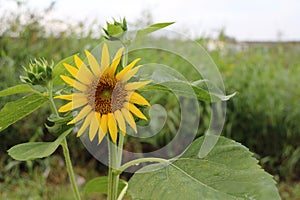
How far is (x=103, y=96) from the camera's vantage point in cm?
37

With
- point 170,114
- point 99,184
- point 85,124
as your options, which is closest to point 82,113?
point 85,124

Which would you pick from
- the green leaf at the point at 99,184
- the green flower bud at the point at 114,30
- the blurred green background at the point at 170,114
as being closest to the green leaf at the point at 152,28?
the green flower bud at the point at 114,30

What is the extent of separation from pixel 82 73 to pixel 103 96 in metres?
0.02

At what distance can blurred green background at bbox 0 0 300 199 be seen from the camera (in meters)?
1.60

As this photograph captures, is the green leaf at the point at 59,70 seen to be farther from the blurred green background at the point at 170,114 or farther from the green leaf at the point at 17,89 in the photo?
the blurred green background at the point at 170,114

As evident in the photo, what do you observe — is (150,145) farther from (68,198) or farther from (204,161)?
(204,161)

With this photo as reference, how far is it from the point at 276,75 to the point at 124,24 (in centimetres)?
181

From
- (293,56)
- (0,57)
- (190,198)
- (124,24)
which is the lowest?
(293,56)

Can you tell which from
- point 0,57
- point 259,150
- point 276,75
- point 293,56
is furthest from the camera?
point 293,56

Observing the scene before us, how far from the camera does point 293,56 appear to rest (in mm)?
3049

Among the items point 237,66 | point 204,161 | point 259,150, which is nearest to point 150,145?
point 259,150

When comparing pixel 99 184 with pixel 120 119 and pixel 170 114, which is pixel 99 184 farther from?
pixel 170 114

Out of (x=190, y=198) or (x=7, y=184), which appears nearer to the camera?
(x=190, y=198)

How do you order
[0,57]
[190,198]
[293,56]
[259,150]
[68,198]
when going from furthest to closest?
[293,56] < [259,150] < [0,57] < [68,198] < [190,198]
